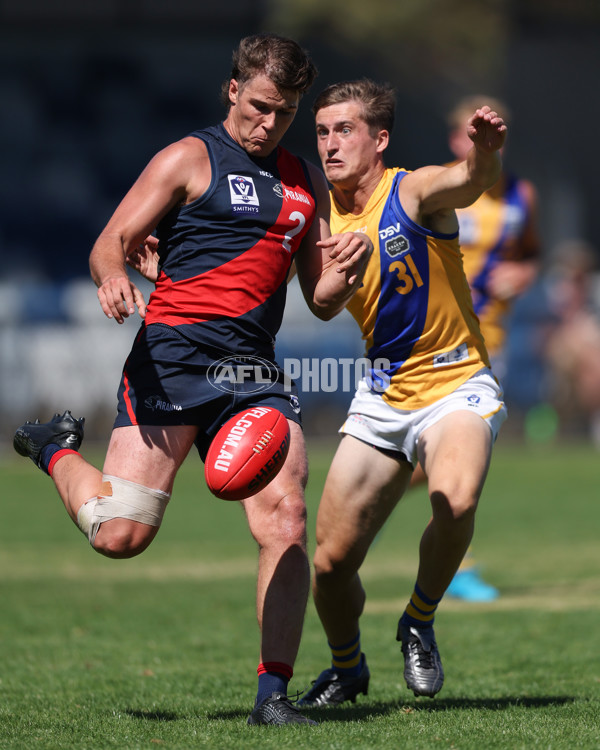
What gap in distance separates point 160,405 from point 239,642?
2730 millimetres

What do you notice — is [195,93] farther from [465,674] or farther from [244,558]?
[465,674]

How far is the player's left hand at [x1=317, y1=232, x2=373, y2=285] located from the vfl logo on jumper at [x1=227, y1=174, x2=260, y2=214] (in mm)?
340

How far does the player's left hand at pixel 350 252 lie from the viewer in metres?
4.95

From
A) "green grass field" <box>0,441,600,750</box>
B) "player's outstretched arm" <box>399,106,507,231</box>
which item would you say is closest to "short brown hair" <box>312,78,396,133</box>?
"player's outstretched arm" <box>399,106,507,231</box>

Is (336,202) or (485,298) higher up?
(336,202)

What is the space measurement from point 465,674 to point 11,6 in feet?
92.0

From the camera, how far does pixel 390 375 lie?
5820 millimetres

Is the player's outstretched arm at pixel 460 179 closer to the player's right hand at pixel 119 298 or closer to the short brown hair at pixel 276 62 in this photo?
the short brown hair at pixel 276 62

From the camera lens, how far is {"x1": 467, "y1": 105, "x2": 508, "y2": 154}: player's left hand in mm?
5148

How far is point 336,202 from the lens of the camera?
19.5 ft

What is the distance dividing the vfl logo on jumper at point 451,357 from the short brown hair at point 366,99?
1.12 meters

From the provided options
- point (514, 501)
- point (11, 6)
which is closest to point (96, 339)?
point (514, 501)

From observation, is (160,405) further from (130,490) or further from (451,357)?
(451,357)

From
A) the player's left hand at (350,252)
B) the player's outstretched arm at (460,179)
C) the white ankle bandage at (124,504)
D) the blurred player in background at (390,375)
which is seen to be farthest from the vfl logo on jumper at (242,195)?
the white ankle bandage at (124,504)
